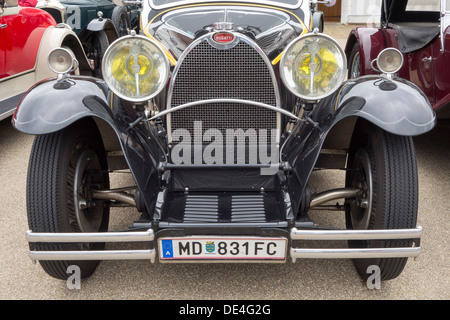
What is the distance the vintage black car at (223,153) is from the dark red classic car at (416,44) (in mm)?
539

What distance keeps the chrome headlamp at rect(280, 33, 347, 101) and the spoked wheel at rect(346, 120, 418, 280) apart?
0.98 ft

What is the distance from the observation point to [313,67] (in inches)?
84.9

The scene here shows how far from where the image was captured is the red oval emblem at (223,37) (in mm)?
2225

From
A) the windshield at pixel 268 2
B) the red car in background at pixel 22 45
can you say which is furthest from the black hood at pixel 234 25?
the red car in background at pixel 22 45

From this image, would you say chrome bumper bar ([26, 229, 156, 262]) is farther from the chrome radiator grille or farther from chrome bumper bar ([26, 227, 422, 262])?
the chrome radiator grille

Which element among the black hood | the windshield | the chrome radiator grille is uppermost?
the windshield

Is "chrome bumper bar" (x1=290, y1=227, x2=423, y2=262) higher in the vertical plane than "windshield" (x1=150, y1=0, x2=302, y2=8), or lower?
lower

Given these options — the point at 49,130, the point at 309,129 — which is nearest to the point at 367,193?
the point at 309,129

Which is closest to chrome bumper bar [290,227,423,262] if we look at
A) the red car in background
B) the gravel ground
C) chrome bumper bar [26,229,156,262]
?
the gravel ground

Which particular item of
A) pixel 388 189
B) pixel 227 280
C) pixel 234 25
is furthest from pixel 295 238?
pixel 234 25

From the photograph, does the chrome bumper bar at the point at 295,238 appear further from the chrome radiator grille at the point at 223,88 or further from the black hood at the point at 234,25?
the black hood at the point at 234,25

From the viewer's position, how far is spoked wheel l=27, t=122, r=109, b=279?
205 centimetres

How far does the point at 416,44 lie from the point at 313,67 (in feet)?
7.05

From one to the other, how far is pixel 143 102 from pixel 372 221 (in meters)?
1.28
